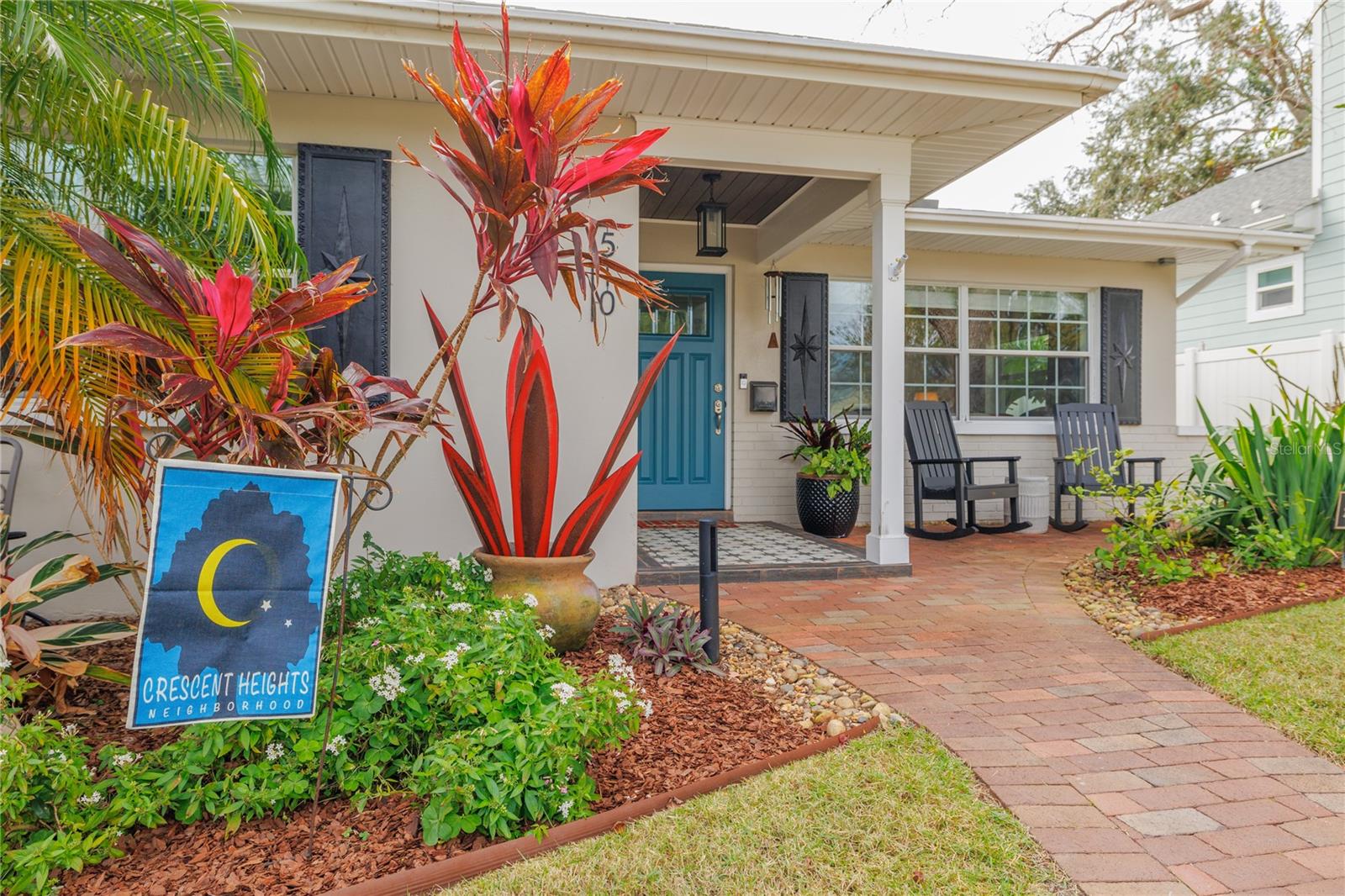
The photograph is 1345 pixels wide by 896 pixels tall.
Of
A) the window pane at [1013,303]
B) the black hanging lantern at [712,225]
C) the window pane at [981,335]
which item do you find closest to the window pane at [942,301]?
the window pane at [981,335]

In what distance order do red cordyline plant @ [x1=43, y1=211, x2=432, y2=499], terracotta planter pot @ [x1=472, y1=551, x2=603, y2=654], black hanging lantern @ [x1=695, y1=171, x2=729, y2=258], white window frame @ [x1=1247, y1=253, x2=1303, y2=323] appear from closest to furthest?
red cordyline plant @ [x1=43, y1=211, x2=432, y2=499] < terracotta planter pot @ [x1=472, y1=551, x2=603, y2=654] < black hanging lantern @ [x1=695, y1=171, x2=729, y2=258] < white window frame @ [x1=1247, y1=253, x2=1303, y2=323]

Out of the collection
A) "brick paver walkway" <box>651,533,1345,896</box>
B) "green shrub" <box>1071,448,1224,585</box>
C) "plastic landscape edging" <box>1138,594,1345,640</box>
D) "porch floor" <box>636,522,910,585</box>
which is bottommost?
"brick paver walkway" <box>651,533,1345,896</box>

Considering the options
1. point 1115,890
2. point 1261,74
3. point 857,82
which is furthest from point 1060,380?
point 1261,74

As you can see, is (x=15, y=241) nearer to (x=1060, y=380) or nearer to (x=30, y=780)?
(x=30, y=780)

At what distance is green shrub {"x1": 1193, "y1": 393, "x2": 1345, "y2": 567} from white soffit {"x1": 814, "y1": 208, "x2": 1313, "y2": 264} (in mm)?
2397

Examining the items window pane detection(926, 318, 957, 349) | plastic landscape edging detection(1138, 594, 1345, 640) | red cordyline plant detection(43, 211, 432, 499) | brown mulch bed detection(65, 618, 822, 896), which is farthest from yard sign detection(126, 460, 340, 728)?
window pane detection(926, 318, 957, 349)

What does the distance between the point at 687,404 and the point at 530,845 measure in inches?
200

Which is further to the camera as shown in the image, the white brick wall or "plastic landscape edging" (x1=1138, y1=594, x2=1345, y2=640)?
the white brick wall

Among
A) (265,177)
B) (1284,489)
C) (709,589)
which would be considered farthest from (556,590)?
(1284,489)

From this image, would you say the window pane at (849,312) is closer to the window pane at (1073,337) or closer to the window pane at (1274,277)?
the window pane at (1073,337)

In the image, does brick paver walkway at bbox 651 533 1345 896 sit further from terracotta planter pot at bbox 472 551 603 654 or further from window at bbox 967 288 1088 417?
window at bbox 967 288 1088 417

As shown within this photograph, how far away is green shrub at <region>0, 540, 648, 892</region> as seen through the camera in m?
1.68

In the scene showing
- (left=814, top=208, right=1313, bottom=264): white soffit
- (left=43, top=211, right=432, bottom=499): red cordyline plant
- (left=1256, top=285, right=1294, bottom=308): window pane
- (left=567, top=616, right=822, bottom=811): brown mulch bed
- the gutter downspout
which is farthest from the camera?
(left=1256, top=285, right=1294, bottom=308): window pane

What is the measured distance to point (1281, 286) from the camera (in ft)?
30.7
